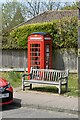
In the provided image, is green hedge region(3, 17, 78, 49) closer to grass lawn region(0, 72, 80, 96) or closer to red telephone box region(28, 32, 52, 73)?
red telephone box region(28, 32, 52, 73)

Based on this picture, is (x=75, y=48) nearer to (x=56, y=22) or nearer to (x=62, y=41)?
(x=62, y=41)

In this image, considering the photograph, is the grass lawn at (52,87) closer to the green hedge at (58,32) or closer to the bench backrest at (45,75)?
the bench backrest at (45,75)

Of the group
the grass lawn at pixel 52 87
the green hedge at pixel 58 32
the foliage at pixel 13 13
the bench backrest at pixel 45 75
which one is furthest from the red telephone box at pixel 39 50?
the foliage at pixel 13 13

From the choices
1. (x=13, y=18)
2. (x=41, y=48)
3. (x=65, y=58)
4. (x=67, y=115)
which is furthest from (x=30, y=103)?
(x=13, y=18)

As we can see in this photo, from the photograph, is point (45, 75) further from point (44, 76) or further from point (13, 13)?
point (13, 13)

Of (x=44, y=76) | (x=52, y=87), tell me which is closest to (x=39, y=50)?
(x=44, y=76)

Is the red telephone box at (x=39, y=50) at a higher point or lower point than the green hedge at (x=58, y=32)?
lower

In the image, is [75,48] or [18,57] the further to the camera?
[18,57]

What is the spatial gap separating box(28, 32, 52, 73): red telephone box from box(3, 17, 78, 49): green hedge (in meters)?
1.42

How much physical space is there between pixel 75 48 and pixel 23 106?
684cm

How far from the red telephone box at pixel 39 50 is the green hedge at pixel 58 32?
1.42 metres

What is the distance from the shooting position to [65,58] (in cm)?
1462

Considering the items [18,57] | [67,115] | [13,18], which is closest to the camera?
[67,115]

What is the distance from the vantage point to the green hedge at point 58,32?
14328mm
